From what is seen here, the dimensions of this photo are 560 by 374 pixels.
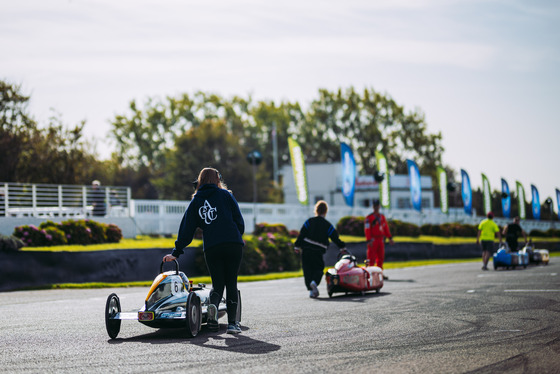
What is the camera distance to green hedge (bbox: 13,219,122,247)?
74.3ft

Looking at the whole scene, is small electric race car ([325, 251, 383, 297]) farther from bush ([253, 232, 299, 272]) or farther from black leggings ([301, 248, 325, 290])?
bush ([253, 232, 299, 272])

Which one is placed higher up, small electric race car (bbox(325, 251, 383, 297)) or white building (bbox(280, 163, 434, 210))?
white building (bbox(280, 163, 434, 210))

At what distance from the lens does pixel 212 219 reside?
920 cm

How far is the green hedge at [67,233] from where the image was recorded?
2266cm

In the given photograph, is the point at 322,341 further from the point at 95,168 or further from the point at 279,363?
the point at 95,168

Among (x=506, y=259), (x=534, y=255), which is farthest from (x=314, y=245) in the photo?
(x=534, y=255)

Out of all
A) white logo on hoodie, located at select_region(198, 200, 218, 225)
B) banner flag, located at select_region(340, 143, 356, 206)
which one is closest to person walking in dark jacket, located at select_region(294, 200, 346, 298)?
white logo on hoodie, located at select_region(198, 200, 218, 225)

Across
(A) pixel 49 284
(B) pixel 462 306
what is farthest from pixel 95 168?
(B) pixel 462 306

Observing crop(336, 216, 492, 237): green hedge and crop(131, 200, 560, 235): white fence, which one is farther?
crop(336, 216, 492, 237): green hedge

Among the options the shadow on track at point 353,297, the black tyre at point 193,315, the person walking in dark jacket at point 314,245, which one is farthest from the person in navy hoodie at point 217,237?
the person walking in dark jacket at point 314,245

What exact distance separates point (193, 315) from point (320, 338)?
1433mm

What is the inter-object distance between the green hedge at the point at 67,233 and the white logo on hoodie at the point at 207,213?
14392mm

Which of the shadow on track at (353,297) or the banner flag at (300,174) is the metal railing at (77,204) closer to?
the banner flag at (300,174)

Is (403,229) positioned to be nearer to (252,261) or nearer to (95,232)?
(252,261)
